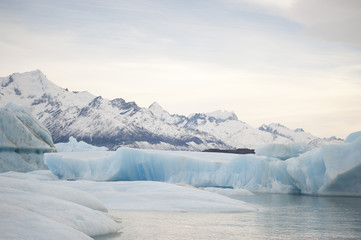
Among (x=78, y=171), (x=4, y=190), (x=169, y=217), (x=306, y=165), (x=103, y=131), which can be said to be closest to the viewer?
(x=4, y=190)

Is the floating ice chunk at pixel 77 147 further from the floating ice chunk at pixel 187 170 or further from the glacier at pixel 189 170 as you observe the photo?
the floating ice chunk at pixel 187 170

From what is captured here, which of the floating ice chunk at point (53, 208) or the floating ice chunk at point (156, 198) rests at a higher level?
the floating ice chunk at point (53, 208)

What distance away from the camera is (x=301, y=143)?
25.8 metres

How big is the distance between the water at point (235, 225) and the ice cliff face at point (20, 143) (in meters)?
17.5

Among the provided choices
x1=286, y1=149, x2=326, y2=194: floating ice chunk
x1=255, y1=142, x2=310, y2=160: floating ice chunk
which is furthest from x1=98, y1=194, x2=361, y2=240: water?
x1=255, y1=142, x2=310, y2=160: floating ice chunk

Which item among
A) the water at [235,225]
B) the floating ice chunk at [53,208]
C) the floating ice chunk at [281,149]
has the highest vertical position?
the floating ice chunk at [281,149]

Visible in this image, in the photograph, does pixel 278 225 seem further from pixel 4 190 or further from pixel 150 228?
pixel 4 190

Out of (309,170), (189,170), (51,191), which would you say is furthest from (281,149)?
(51,191)

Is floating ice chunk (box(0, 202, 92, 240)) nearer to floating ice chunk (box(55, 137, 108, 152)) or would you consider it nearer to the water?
the water

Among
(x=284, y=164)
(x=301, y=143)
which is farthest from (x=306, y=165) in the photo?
(x=301, y=143)

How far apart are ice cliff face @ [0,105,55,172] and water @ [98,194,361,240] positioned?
1753 cm

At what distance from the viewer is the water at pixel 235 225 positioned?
7.98 meters

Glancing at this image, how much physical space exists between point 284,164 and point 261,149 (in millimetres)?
2723

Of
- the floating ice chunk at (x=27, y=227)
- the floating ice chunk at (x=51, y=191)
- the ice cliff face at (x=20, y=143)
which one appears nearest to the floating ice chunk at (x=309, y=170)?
the floating ice chunk at (x=51, y=191)
